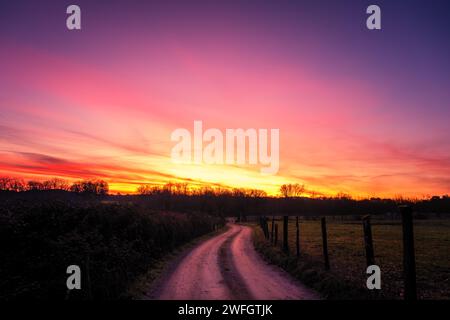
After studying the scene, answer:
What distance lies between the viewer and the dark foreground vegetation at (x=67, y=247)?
38.2 ft

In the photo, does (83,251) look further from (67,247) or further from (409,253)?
(409,253)

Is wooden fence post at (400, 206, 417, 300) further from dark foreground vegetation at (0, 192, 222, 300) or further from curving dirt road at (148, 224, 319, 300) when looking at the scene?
dark foreground vegetation at (0, 192, 222, 300)

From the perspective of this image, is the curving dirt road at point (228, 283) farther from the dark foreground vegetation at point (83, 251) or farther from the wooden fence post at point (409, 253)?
the wooden fence post at point (409, 253)

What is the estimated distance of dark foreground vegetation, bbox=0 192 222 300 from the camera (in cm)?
1163

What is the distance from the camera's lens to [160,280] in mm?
15227

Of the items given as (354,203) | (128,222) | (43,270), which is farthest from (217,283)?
(354,203)

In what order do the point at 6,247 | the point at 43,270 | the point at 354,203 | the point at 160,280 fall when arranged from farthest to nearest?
the point at 354,203
the point at 160,280
the point at 6,247
the point at 43,270

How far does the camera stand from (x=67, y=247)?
45.2ft

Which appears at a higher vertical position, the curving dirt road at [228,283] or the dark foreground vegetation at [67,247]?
the dark foreground vegetation at [67,247]

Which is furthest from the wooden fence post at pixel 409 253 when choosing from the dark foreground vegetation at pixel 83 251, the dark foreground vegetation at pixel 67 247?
the dark foreground vegetation at pixel 67 247

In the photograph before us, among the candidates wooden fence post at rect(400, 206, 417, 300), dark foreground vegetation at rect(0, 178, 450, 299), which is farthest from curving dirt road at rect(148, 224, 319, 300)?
wooden fence post at rect(400, 206, 417, 300)

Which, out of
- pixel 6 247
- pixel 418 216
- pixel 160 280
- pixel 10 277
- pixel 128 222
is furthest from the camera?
pixel 418 216
